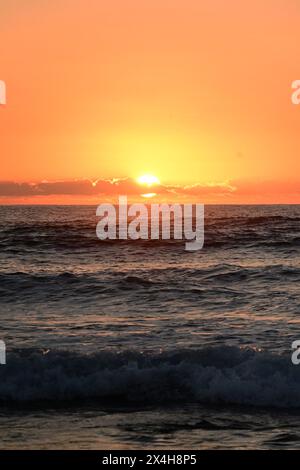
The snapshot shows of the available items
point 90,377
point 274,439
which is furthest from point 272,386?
point 90,377

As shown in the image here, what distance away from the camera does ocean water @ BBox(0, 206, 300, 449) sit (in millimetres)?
10164

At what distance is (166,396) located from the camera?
1210 cm

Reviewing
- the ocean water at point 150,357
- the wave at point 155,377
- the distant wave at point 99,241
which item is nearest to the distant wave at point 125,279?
the ocean water at point 150,357

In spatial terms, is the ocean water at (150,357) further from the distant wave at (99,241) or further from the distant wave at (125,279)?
the distant wave at (99,241)

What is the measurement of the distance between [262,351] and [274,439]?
4332 mm

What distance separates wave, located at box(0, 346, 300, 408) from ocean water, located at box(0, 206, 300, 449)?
3 cm

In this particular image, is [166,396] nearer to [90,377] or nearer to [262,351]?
[90,377]

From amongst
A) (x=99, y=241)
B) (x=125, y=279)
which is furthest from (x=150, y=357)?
(x=99, y=241)

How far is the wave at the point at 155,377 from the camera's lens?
39.6ft

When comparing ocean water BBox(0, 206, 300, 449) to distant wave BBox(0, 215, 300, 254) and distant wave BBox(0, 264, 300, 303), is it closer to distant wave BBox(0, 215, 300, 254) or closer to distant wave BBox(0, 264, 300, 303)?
distant wave BBox(0, 264, 300, 303)

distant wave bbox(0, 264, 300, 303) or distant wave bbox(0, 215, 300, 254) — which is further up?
distant wave bbox(0, 215, 300, 254)

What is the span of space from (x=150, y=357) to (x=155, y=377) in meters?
0.86

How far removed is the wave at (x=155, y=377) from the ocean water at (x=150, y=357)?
27 mm

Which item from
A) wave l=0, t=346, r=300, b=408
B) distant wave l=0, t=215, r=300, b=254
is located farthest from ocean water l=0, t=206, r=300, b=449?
distant wave l=0, t=215, r=300, b=254
